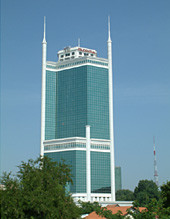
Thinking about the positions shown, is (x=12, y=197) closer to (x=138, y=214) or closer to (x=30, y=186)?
(x=30, y=186)

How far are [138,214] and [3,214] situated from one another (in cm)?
1846

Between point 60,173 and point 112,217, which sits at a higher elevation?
point 60,173

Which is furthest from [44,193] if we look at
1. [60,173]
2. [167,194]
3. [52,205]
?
[167,194]

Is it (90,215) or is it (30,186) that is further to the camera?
(90,215)

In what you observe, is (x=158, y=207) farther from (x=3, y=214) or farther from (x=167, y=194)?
(x=167, y=194)

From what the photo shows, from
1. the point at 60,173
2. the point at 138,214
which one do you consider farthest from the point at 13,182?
the point at 138,214

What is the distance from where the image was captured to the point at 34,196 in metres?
58.9

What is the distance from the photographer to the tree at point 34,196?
5719 centimetres

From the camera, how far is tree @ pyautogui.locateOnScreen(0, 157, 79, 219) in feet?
188

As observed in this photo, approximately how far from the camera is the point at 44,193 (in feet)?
201

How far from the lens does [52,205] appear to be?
61156mm

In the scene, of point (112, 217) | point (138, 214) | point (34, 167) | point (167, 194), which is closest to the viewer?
point (138, 214)

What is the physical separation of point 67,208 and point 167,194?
127 feet

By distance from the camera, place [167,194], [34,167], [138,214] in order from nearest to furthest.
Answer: [138,214] < [34,167] < [167,194]
